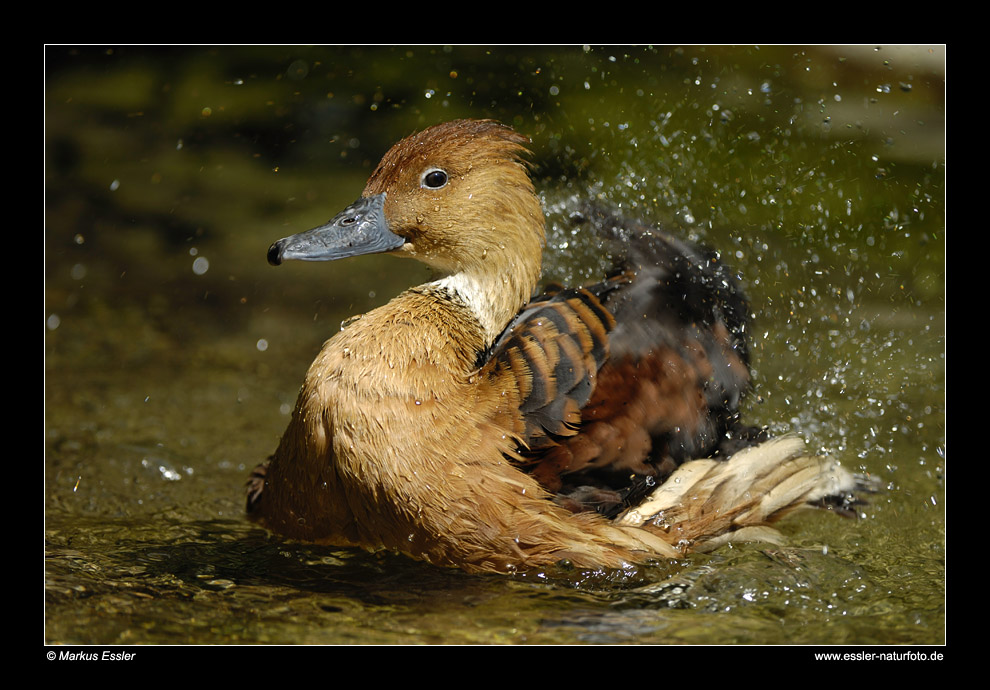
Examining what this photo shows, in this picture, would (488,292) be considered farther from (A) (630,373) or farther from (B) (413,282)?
(B) (413,282)

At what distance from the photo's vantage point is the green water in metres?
2.89

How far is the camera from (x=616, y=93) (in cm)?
676

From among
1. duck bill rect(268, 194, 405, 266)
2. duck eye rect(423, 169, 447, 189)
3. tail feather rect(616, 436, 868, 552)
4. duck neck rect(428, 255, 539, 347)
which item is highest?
duck eye rect(423, 169, 447, 189)

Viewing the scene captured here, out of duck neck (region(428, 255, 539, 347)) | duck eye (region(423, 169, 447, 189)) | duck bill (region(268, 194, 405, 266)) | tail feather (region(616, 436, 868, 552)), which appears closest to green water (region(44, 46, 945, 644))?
tail feather (region(616, 436, 868, 552))

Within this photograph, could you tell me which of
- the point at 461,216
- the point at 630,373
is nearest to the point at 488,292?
the point at 461,216

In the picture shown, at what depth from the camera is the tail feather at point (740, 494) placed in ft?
10.8

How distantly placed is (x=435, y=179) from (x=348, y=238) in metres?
0.37

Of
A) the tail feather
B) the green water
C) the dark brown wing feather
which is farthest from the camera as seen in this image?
the tail feather

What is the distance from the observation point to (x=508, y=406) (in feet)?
10.1

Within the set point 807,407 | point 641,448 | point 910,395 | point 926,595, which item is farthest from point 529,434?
point 910,395

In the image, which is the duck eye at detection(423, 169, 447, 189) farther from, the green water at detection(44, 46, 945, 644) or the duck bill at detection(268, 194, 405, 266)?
the green water at detection(44, 46, 945, 644)

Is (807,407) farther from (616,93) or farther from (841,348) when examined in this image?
(616,93)

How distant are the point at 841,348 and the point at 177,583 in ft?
11.8

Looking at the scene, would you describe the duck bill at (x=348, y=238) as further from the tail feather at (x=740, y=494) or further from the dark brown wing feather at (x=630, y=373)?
the tail feather at (x=740, y=494)
